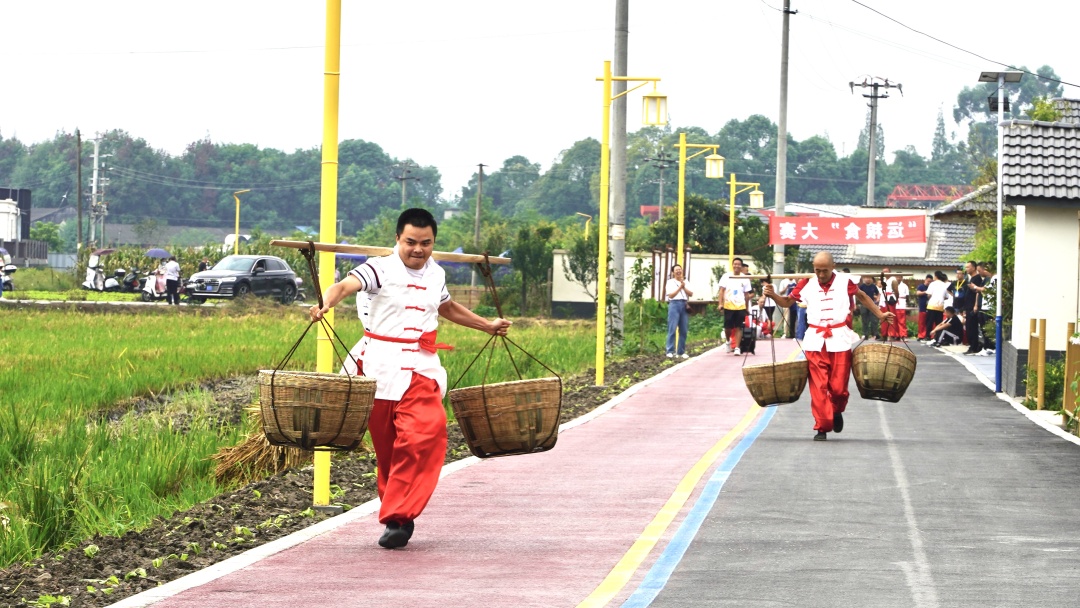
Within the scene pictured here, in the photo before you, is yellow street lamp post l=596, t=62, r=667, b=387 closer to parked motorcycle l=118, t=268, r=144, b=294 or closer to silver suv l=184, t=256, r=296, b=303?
silver suv l=184, t=256, r=296, b=303

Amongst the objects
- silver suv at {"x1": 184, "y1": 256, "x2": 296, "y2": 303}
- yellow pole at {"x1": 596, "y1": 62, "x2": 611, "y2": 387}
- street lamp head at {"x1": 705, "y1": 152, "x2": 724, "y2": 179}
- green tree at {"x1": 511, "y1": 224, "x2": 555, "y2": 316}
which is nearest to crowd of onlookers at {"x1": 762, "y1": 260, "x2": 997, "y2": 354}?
street lamp head at {"x1": 705, "y1": 152, "x2": 724, "y2": 179}

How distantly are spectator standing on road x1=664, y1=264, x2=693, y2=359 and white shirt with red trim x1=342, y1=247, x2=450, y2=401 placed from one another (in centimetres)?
1825

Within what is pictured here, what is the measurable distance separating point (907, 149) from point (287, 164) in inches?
2834

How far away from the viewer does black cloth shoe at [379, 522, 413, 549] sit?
30.6ft

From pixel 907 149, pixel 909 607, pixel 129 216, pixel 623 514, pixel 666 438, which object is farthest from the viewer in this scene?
pixel 907 149

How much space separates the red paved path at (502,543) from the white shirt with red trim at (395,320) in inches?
38.7

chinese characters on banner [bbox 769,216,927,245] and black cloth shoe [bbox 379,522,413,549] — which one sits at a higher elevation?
chinese characters on banner [bbox 769,216,927,245]

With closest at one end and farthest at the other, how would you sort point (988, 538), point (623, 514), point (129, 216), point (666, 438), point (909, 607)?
point (909, 607) → point (988, 538) → point (623, 514) → point (666, 438) → point (129, 216)

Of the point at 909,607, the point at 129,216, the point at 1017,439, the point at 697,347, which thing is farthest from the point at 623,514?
the point at 129,216

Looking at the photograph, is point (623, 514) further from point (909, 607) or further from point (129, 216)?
point (129, 216)

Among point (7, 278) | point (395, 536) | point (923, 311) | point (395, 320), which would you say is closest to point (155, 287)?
point (7, 278)

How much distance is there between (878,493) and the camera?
11930 mm

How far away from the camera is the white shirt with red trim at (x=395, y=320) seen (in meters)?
9.45

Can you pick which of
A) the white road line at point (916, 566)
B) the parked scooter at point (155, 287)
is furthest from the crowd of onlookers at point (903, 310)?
the parked scooter at point (155, 287)
